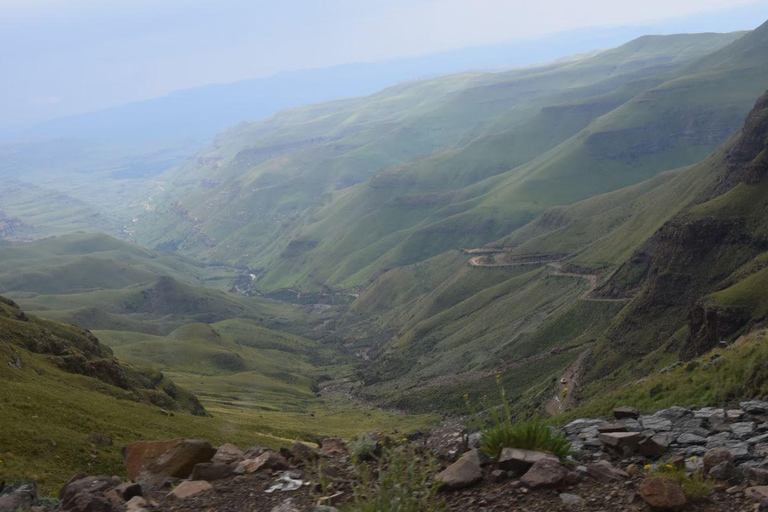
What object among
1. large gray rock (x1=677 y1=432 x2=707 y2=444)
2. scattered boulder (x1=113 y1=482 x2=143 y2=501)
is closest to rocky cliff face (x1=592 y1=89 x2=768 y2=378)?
large gray rock (x1=677 y1=432 x2=707 y2=444)

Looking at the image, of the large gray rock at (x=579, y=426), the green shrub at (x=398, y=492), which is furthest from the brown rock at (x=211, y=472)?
the large gray rock at (x=579, y=426)

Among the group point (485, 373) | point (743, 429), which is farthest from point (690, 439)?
point (485, 373)

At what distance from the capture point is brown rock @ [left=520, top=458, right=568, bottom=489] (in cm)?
1256

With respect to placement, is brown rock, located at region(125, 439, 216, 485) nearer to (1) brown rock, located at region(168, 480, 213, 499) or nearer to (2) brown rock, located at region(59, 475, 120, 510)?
(2) brown rock, located at region(59, 475, 120, 510)

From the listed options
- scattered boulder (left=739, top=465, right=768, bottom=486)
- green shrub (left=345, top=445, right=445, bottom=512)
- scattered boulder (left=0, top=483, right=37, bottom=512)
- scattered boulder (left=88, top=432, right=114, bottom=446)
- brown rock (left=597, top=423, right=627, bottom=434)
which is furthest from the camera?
scattered boulder (left=88, top=432, right=114, bottom=446)

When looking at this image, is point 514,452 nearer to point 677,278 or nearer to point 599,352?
point 599,352

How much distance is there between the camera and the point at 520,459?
1333 cm

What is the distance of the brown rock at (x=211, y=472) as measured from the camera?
16.9 m

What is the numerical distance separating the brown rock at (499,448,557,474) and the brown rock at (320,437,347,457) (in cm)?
673

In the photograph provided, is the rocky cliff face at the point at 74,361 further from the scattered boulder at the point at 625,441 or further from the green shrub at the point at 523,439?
the scattered boulder at the point at 625,441

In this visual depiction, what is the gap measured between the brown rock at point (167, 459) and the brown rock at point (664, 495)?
1252 cm

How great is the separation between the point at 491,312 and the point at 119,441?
123955mm

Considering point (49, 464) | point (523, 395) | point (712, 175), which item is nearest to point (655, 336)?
point (523, 395)

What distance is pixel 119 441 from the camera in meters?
39.4
